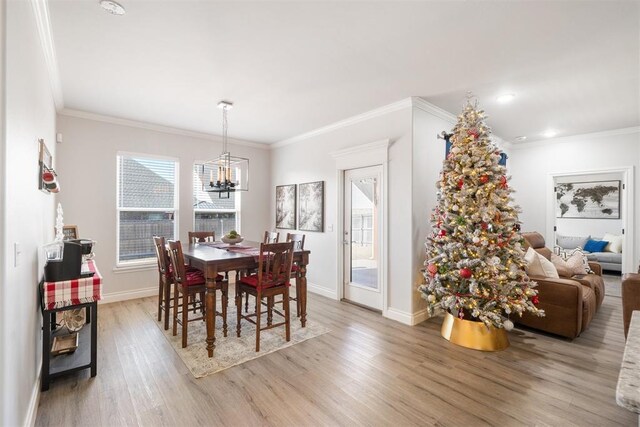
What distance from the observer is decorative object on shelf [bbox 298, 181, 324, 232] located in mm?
4980

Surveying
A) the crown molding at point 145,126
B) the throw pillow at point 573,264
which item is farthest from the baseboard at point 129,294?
the throw pillow at point 573,264

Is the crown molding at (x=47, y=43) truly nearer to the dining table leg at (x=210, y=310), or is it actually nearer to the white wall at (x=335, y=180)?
the dining table leg at (x=210, y=310)

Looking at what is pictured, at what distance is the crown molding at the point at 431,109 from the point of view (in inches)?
145

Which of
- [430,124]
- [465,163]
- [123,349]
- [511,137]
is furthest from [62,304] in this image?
[511,137]

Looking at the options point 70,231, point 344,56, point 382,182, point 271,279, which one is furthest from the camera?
point 382,182

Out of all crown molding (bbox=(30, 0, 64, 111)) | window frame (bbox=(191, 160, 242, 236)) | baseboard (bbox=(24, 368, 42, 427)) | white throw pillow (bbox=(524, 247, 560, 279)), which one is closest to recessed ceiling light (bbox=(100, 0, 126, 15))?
crown molding (bbox=(30, 0, 64, 111))

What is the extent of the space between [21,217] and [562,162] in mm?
7355

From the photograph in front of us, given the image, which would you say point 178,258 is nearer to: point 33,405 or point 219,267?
point 219,267

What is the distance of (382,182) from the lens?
13.2 feet

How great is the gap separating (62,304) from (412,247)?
3.43 m

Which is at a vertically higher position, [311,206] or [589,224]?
[311,206]

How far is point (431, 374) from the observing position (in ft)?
8.30

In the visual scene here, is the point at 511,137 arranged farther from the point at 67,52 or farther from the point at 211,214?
the point at 67,52

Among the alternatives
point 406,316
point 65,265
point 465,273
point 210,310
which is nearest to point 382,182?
point 465,273
